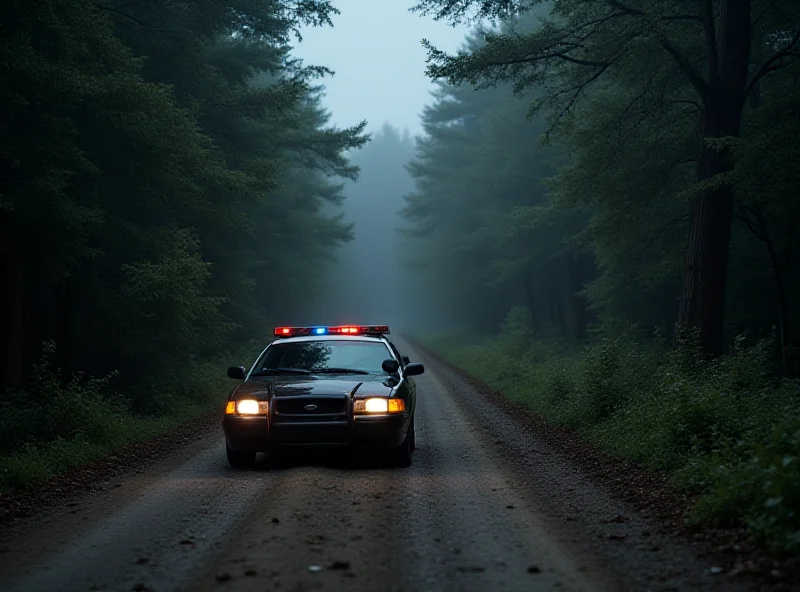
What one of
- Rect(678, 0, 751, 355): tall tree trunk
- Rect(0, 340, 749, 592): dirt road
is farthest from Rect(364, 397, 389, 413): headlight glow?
Rect(678, 0, 751, 355): tall tree trunk

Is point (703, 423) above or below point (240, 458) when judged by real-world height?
above

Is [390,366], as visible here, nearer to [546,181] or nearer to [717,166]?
[717,166]

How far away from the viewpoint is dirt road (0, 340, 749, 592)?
6.09 meters

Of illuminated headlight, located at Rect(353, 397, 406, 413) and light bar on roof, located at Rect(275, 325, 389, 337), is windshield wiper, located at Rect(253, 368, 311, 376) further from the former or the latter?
illuminated headlight, located at Rect(353, 397, 406, 413)

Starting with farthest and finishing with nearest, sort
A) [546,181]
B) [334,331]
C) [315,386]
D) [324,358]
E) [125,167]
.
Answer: [546,181]
[125,167]
[334,331]
[324,358]
[315,386]

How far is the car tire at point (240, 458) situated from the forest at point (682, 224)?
497 cm

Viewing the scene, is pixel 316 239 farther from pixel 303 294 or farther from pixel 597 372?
pixel 597 372

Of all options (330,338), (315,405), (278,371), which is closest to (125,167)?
(330,338)

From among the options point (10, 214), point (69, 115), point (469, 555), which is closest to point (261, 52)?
point (69, 115)

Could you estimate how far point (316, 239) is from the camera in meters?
45.0

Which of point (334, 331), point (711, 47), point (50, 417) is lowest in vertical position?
point (50, 417)

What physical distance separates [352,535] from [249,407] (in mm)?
3901

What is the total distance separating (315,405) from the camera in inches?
424

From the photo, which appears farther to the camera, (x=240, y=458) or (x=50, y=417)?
(x=50, y=417)
